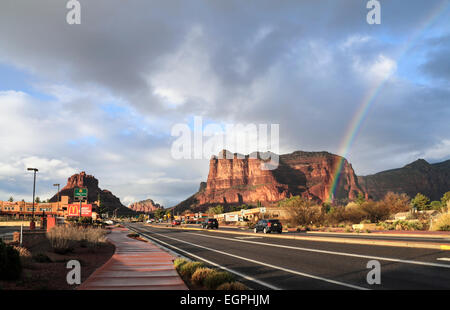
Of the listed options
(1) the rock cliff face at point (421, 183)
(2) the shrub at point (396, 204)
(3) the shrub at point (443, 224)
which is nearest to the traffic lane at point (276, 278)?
(3) the shrub at point (443, 224)

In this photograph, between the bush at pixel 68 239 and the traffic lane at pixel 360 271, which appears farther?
the bush at pixel 68 239

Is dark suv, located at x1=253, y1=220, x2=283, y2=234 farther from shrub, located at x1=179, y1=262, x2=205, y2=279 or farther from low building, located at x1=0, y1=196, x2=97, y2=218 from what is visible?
low building, located at x1=0, y1=196, x2=97, y2=218

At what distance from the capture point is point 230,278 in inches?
356

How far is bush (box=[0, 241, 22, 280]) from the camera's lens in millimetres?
9000

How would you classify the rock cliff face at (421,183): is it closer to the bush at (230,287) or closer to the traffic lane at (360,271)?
the traffic lane at (360,271)

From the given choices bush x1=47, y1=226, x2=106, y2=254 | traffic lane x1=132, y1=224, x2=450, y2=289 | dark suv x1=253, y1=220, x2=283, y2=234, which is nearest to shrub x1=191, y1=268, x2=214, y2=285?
traffic lane x1=132, y1=224, x2=450, y2=289

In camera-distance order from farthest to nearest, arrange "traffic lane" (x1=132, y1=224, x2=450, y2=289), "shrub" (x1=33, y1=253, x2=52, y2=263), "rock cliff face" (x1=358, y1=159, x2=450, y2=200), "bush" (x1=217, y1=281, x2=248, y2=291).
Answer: "rock cliff face" (x1=358, y1=159, x2=450, y2=200) < "shrub" (x1=33, y1=253, x2=52, y2=263) < "traffic lane" (x1=132, y1=224, x2=450, y2=289) < "bush" (x1=217, y1=281, x2=248, y2=291)

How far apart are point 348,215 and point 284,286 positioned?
45.5m

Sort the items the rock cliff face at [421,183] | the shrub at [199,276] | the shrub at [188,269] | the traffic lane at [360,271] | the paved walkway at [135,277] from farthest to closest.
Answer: the rock cliff face at [421,183] → the shrub at [188,269] → the shrub at [199,276] → the paved walkway at [135,277] → the traffic lane at [360,271]

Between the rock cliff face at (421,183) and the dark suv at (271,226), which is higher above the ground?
the rock cliff face at (421,183)

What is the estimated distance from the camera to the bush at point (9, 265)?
354 inches
